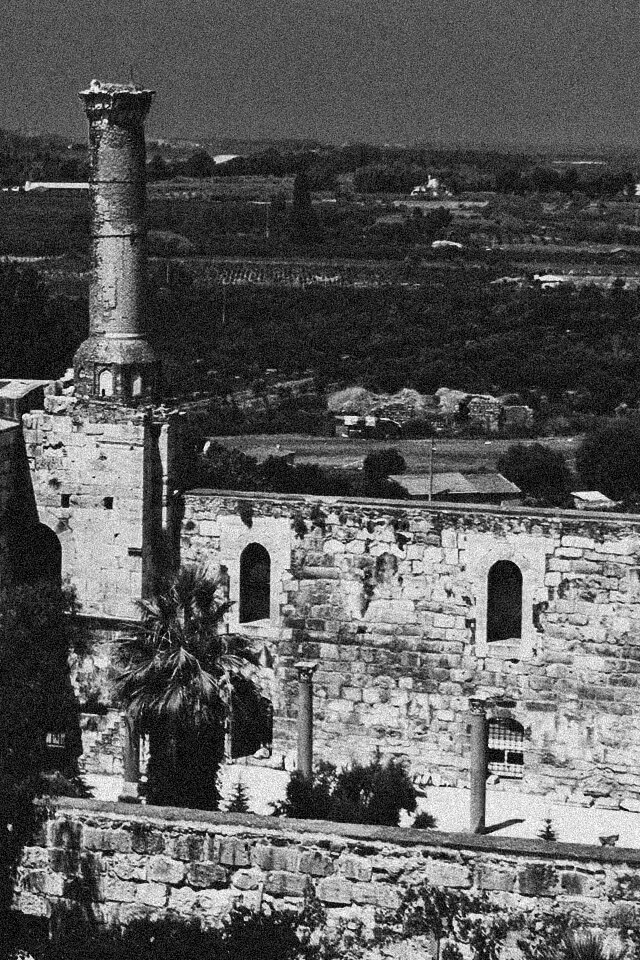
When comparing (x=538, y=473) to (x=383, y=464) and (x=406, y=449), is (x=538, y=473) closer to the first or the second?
(x=383, y=464)

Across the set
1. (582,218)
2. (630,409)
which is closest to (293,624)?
(630,409)

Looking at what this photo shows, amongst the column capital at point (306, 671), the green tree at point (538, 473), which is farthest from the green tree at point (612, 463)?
the column capital at point (306, 671)

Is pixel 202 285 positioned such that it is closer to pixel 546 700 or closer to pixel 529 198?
pixel 529 198

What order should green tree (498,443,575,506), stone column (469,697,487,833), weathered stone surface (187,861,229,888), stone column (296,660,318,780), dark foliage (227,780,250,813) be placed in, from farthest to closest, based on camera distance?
green tree (498,443,575,506)
stone column (296,660,318,780)
stone column (469,697,487,833)
dark foliage (227,780,250,813)
weathered stone surface (187,861,229,888)

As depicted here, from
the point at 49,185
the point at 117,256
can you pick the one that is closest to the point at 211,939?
the point at 117,256

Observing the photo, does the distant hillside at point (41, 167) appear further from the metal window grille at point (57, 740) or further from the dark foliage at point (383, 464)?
the metal window grille at point (57, 740)

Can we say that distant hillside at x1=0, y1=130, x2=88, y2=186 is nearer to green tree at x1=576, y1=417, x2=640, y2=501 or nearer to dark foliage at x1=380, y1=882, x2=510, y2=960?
green tree at x1=576, y1=417, x2=640, y2=501

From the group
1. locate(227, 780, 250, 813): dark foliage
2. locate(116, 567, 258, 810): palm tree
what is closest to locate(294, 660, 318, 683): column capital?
→ locate(116, 567, 258, 810): palm tree
